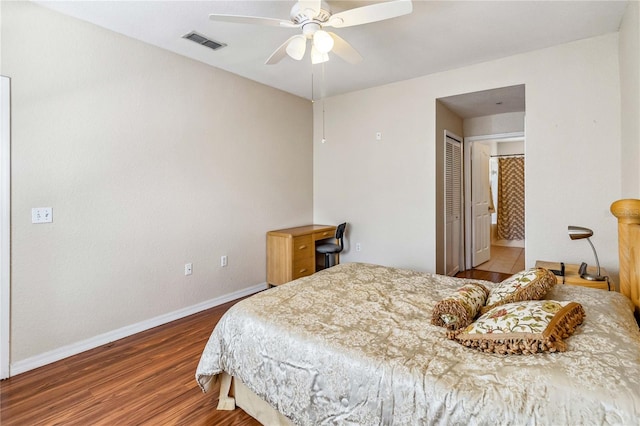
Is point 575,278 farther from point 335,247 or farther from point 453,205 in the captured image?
point 335,247

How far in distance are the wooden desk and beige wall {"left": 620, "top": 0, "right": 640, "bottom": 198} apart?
3.14 metres

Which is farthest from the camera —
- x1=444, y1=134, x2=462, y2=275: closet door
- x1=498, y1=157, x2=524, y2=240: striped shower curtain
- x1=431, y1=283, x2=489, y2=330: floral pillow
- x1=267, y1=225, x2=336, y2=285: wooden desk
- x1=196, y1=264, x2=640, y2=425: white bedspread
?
x1=498, y1=157, x2=524, y2=240: striped shower curtain

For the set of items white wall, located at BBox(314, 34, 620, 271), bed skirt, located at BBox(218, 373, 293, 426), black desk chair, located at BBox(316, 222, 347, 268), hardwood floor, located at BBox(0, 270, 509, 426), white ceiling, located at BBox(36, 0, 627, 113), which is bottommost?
hardwood floor, located at BBox(0, 270, 509, 426)

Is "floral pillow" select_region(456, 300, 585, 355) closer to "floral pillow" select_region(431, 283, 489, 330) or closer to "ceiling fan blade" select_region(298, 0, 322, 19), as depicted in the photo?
"floral pillow" select_region(431, 283, 489, 330)

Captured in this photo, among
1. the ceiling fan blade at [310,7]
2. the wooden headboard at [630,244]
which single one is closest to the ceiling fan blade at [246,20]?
the ceiling fan blade at [310,7]

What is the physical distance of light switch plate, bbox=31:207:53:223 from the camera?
2.36 meters

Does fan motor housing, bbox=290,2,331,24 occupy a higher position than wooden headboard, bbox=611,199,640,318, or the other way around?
fan motor housing, bbox=290,2,331,24

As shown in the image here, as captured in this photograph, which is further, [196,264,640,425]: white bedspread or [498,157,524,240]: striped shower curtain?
[498,157,524,240]: striped shower curtain

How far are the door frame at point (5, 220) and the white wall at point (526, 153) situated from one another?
3.48 meters

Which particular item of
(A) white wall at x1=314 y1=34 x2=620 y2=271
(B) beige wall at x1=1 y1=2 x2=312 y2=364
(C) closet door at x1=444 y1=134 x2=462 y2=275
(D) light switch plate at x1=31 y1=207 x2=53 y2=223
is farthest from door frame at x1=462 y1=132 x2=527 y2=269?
(D) light switch plate at x1=31 y1=207 x2=53 y2=223

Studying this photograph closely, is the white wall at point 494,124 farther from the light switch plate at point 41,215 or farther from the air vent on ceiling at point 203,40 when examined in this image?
the light switch plate at point 41,215

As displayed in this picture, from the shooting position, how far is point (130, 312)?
2.91 m

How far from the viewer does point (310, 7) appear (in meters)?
1.99

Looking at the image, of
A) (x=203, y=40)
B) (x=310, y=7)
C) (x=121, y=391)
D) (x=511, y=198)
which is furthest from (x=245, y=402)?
(x=511, y=198)
